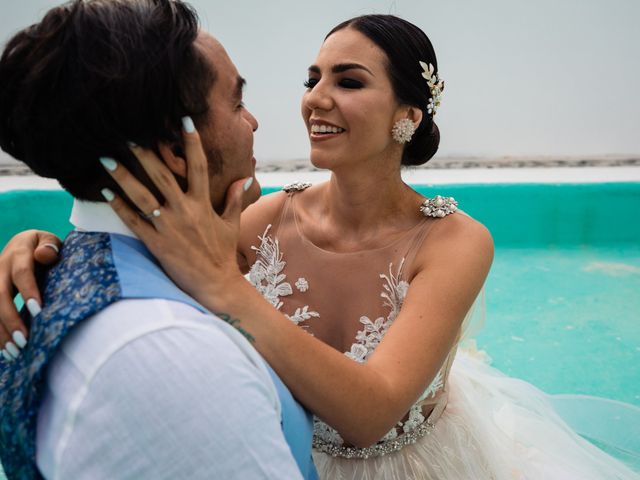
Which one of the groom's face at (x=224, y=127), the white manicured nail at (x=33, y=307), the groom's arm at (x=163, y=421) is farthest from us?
the groom's face at (x=224, y=127)

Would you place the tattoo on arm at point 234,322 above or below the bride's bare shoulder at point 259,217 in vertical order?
above

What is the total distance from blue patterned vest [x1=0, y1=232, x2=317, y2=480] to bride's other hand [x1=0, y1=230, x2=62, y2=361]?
2cm

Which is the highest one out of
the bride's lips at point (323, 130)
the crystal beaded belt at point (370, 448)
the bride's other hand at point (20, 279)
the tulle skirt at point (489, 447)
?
the bride's other hand at point (20, 279)

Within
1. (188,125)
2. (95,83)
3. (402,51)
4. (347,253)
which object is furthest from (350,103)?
(95,83)

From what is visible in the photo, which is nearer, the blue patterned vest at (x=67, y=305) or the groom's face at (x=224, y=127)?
the blue patterned vest at (x=67, y=305)

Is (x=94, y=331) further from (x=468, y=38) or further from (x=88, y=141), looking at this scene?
(x=468, y=38)

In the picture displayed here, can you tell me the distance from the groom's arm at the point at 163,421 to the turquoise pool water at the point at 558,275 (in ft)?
10.5

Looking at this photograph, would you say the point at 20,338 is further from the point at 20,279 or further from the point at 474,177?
the point at 474,177

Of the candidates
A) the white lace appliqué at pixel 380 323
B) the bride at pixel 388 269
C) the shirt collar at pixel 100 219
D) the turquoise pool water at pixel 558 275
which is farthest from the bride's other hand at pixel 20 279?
the turquoise pool water at pixel 558 275

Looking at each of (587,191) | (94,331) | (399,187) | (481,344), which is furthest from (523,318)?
(94,331)

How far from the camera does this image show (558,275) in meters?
4.76

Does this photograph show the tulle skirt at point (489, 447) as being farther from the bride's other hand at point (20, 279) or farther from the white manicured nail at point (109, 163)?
the white manicured nail at point (109, 163)

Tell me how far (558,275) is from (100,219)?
4.44 metres

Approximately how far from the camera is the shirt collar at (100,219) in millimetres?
889
